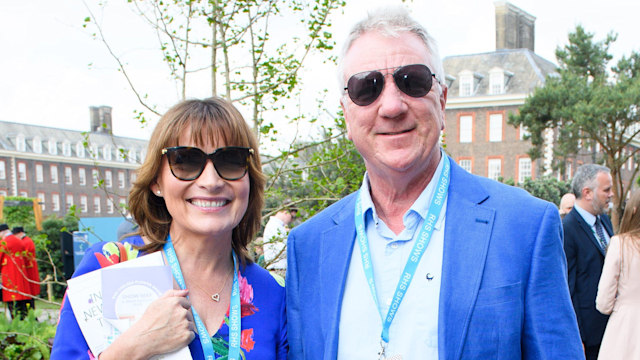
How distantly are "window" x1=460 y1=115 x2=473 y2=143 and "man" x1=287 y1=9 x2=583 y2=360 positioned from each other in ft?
146

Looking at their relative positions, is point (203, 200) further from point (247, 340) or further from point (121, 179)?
point (121, 179)

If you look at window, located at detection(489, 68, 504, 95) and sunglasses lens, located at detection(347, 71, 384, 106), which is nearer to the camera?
sunglasses lens, located at detection(347, 71, 384, 106)

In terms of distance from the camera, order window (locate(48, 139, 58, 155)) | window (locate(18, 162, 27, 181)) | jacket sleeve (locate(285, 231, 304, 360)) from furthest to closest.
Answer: window (locate(48, 139, 58, 155)), window (locate(18, 162, 27, 181)), jacket sleeve (locate(285, 231, 304, 360))

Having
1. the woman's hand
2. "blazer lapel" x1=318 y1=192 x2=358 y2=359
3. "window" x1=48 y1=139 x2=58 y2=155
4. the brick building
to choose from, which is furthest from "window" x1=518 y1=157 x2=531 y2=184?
"window" x1=48 y1=139 x2=58 y2=155

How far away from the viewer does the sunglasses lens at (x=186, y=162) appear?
231 centimetres

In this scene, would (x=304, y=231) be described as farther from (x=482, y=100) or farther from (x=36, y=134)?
(x=36, y=134)

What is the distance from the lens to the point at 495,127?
44.6m

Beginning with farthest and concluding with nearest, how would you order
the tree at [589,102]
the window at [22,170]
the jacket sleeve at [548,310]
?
the window at [22,170] → the tree at [589,102] → the jacket sleeve at [548,310]

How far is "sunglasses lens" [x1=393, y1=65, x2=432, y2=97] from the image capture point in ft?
7.29

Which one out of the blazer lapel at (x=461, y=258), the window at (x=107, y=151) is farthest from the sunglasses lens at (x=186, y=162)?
the window at (x=107, y=151)

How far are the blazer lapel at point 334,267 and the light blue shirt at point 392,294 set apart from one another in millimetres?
39

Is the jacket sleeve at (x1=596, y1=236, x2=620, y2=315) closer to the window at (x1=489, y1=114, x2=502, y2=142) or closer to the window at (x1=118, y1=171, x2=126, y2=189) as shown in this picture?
the window at (x1=489, y1=114, x2=502, y2=142)

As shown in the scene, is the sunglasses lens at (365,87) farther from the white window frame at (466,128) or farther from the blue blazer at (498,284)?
the white window frame at (466,128)

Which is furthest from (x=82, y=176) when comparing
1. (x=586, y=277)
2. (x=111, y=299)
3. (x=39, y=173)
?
(x=111, y=299)
